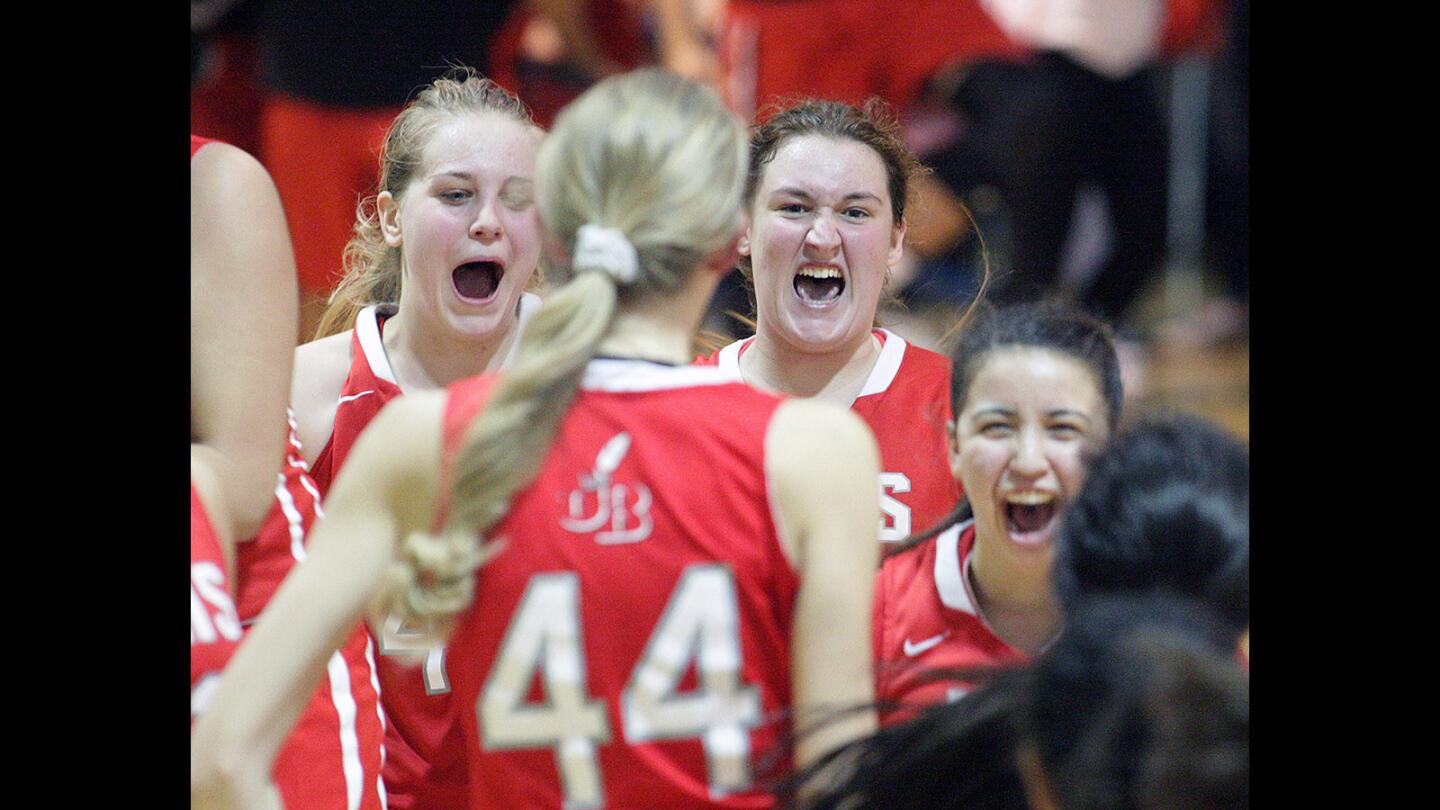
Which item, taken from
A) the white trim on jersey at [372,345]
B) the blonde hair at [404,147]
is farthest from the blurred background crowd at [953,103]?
the white trim on jersey at [372,345]

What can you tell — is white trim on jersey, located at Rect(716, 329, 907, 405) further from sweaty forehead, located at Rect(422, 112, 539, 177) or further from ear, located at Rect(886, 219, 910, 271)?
sweaty forehead, located at Rect(422, 112, 539, 177)

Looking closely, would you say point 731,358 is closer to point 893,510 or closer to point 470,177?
point 893,510

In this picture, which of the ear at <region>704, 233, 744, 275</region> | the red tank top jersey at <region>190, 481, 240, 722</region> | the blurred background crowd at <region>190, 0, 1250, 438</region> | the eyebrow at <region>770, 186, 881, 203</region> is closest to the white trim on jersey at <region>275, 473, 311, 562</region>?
the red tank top jersey at <region>190, 481, 240, 722</region>

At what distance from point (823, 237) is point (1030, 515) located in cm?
72

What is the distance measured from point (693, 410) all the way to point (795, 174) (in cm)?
123

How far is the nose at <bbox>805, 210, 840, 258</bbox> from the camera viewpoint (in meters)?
3.12

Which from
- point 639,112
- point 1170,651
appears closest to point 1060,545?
point 1170,651

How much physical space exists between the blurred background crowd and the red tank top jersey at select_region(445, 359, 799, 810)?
3.17 meters

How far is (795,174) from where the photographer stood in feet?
10.3

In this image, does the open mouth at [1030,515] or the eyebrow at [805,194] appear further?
the eyebrow at [805,194]

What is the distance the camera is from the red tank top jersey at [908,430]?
3096 mm

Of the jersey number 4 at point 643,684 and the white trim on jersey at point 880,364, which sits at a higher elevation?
the white trim on jersey at point 880,364

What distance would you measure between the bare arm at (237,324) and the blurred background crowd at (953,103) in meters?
2.57

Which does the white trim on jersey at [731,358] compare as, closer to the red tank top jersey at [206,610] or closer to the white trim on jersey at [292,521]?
the white trim on jersey at [292,521]
